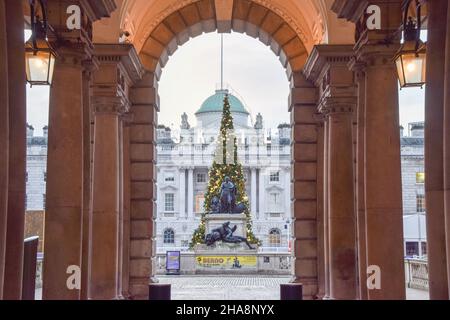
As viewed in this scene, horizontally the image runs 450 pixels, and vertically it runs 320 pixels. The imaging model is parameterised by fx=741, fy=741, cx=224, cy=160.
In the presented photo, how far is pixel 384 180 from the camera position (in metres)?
12.1

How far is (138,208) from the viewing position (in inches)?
819

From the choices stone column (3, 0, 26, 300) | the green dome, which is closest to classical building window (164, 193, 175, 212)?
the green dome

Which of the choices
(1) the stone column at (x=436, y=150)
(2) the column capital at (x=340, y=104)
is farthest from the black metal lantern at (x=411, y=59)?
(2) the column capital at (x=340, y=104)

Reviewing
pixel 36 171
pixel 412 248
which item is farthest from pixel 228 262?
pixel 36 171

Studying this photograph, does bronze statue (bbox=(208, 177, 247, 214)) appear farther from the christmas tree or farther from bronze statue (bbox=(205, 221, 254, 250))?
bronze statue (bbox=(205, 221, 254, 250))

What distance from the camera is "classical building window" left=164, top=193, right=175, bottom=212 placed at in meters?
90.0

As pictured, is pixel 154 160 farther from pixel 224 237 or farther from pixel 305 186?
pixel 224 237

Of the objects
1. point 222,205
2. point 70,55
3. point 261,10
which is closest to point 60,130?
point 70,55

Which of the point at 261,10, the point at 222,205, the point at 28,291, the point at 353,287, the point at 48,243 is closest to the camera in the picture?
the point at 28,291

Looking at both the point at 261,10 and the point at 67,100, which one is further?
the point at 261,10

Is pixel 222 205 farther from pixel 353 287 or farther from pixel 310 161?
pixel 353 287

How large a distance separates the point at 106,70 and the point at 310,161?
21.4 ft

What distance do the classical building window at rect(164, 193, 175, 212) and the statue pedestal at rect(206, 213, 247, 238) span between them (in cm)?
4014

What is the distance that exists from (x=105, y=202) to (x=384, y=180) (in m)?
7.72
